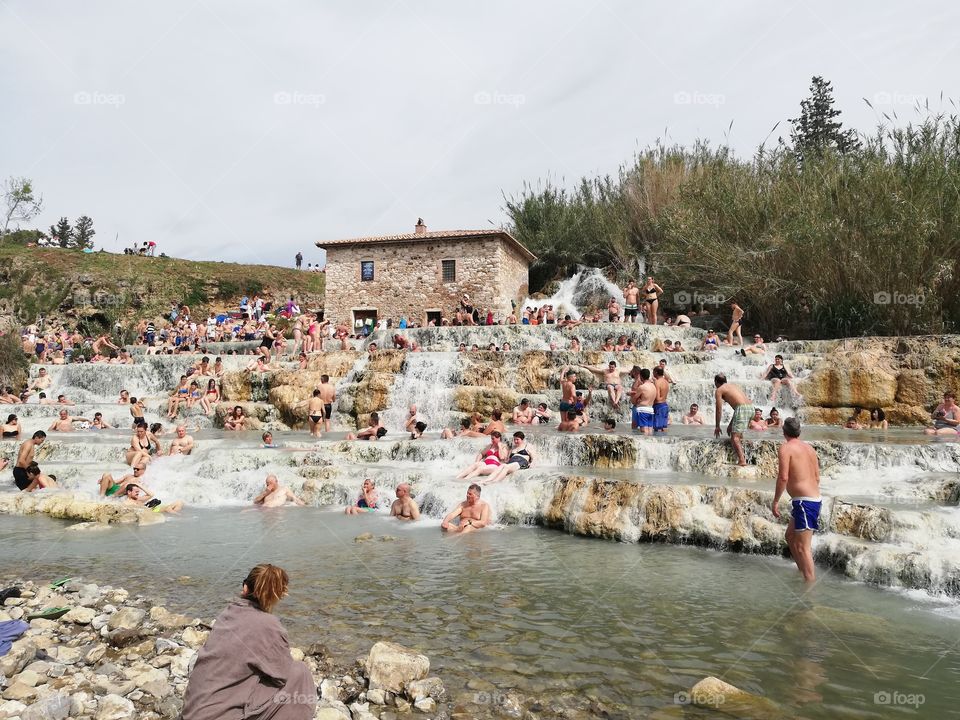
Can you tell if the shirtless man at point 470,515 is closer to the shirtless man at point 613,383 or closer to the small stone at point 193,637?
the small stone at point 193,637

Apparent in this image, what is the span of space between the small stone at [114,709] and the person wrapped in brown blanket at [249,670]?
→ 1272 millimetres

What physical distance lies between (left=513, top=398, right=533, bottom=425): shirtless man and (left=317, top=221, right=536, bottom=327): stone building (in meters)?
14.3

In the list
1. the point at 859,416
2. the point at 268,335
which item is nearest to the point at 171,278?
the point at 268,335

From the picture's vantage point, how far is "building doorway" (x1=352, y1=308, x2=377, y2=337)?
30.2 meters

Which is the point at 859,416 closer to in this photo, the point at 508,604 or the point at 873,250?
the point at 873,250

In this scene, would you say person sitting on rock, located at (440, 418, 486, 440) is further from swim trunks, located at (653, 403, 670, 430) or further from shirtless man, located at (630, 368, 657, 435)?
swim trunks, located at (653, 403, 670, 430)

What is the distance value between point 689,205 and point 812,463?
21753mm

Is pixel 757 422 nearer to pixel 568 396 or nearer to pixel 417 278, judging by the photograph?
pixel 568 396

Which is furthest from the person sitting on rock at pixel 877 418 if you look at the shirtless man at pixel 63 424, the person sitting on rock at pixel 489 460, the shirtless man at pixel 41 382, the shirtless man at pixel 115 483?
the shirtless man at pixel 41 382

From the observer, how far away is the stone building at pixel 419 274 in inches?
1161

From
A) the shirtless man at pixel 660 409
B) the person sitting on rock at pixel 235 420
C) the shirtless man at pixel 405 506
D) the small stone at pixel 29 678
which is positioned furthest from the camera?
the person sitting on rock at pixel 235 420

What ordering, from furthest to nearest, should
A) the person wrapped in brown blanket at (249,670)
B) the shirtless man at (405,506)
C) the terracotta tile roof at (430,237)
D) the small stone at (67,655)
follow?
the terracotta tile roof at (430,237)
the shirtless man at (405,506)
the small stone at (67,655)
the person wrapped in brown blanket at (249,670)

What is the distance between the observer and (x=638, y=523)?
858cm

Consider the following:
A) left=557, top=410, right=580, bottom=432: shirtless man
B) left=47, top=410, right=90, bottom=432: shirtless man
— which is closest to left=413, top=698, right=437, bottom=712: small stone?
left=557, top=410, right=580, bottom=432: shirtless man
